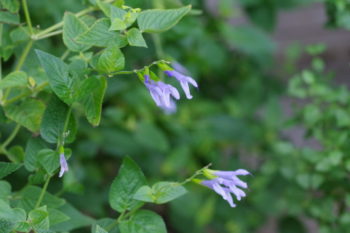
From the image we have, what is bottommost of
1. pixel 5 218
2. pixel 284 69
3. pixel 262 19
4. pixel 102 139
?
pixel 284 69

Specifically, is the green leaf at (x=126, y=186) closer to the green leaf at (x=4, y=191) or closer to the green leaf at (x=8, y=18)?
the green leaf at (x=4, y=191)

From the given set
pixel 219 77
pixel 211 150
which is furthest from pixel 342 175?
pixel 219 77

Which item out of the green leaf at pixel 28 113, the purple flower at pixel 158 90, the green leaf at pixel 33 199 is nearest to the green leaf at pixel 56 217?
the green leaf at pixel 33 199

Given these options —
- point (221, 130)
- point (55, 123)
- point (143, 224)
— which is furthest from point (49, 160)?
point (221, 130)

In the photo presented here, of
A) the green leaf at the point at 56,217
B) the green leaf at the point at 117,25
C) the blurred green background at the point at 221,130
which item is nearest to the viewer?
the green leaf at the point at 117,25

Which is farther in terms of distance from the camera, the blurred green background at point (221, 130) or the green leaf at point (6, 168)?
the blurred green background at point (221, 130)

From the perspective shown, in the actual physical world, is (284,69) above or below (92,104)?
below

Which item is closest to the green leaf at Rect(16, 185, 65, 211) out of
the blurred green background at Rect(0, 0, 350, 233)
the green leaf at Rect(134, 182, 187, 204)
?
the green leaf at Rect(134, 182, 187, 204)

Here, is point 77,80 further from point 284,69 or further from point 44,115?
point 284,69
